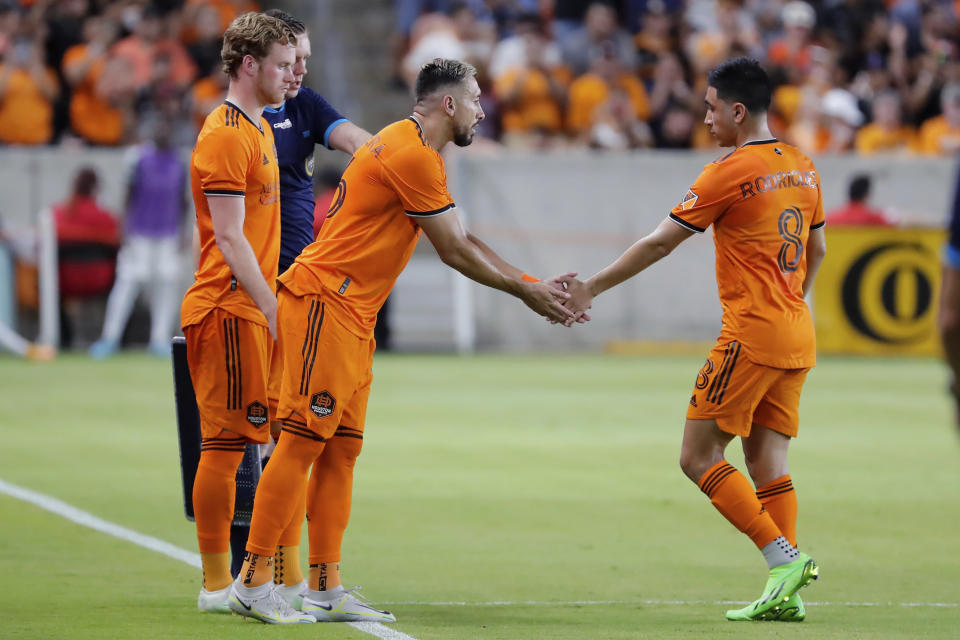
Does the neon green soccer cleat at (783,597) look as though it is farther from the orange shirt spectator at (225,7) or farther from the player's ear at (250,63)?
the orange shirt spectator at (225,7)

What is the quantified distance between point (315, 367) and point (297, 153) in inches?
55.1

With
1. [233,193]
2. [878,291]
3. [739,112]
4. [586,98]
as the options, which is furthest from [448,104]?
[586,98]

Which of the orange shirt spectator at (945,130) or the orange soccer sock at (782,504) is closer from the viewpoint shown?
the orange soccer sock at (782,504)

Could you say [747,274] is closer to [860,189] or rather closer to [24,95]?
[860,189]

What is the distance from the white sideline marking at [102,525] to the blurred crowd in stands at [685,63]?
13185 mm

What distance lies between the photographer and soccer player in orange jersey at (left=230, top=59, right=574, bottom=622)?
6.33 metres

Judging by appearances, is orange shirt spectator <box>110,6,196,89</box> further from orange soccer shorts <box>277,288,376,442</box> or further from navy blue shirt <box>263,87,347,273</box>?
orange soccer shorts <box>277,288,376,442</box>

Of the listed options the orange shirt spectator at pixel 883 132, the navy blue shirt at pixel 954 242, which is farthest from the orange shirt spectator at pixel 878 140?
the navy blue shirt at pixel 954 242

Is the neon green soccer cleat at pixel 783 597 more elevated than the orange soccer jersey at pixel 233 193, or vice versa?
the orange soccer jersey at pixel 233 193

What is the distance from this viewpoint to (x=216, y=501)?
6.59 metres

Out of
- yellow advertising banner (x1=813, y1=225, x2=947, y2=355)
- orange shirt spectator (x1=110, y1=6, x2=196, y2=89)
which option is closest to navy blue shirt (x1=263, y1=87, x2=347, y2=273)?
yellow advertising banner (x1=813, y1=225, x2=947, y2=355)

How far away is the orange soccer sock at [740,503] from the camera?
6.66 m

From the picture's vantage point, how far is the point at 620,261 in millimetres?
6879

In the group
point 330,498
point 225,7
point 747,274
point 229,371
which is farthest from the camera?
point 225,7
